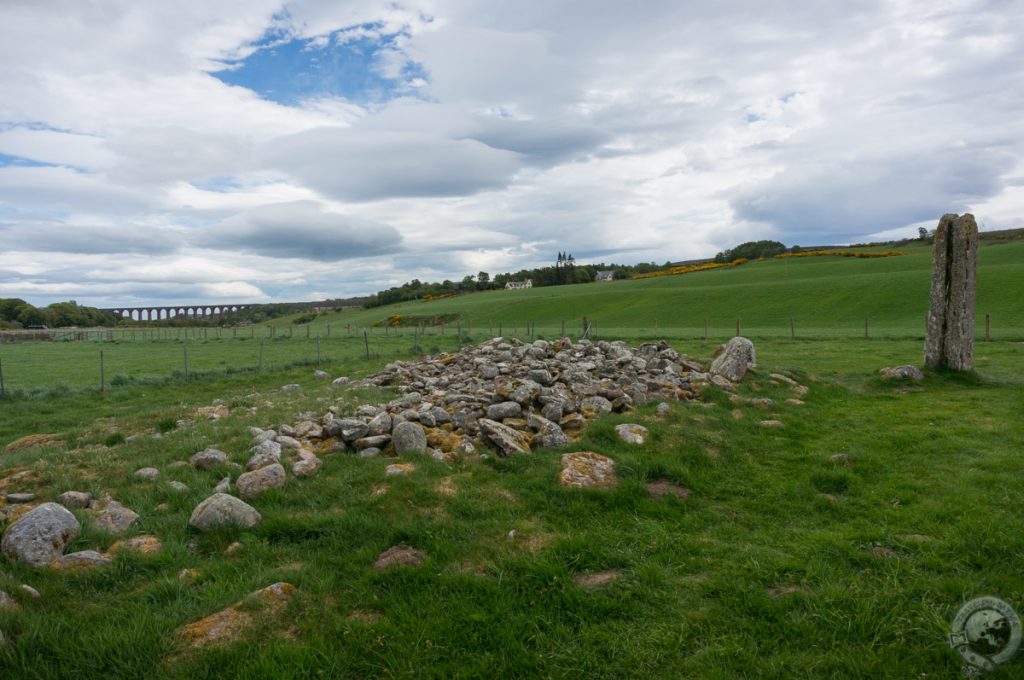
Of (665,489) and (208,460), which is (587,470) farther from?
(208,460)

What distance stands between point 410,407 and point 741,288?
222 ft

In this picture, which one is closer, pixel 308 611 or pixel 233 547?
pixel 308 611

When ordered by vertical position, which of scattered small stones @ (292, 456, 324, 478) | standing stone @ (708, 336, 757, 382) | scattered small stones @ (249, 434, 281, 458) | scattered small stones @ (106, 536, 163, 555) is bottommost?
scattered small stones @ (106, 536, 163, 555)

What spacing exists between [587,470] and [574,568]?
7.76ft

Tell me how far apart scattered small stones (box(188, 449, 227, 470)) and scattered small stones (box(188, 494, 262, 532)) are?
2005 mm

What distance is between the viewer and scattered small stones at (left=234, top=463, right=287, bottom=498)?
716 cm

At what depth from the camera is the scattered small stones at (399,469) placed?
767 cm

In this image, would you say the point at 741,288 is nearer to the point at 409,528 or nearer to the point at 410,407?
the point at 410,407

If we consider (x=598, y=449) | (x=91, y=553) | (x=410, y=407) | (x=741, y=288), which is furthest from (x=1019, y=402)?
(x=741, y=288)

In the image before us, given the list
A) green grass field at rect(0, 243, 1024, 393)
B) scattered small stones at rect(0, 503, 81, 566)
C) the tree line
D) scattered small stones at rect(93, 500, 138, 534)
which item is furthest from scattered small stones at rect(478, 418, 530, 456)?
the tree line

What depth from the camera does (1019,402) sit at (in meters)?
11.8

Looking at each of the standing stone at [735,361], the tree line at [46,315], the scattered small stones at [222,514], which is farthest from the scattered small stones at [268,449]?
the tree line at [46,315]

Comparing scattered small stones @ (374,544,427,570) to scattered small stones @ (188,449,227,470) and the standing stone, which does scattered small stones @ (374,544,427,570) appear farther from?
the standing stone

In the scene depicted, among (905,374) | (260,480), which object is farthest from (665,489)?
(905,374)
